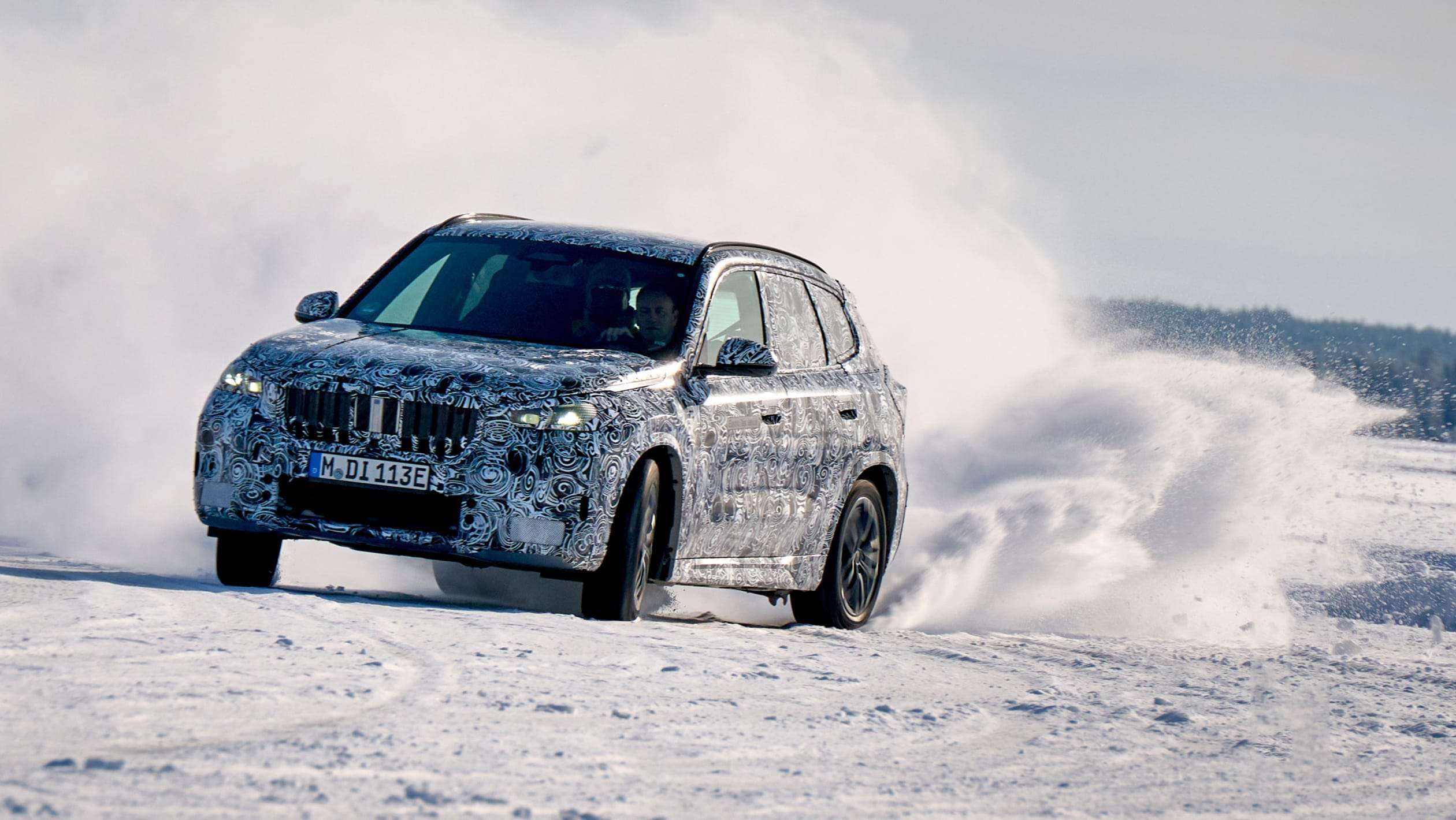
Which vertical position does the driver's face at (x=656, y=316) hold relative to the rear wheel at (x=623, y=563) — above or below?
above

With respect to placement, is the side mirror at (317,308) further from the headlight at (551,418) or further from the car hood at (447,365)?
the headlight at (551,418)

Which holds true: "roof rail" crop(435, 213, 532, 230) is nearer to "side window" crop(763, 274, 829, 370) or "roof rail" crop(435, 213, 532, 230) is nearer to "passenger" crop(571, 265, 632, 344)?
"passenger" crop(571, 265, 632, 344)

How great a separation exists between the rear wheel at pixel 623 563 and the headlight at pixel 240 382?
1348mm

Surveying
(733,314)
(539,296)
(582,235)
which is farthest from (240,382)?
(733,314)

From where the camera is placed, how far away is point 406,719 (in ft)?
15.6

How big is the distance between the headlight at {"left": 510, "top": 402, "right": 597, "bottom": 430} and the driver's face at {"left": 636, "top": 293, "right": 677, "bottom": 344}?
0.95 metres

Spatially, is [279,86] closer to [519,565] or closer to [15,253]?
[15,253]

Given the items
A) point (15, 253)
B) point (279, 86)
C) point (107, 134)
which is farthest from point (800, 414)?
point (279, 86)

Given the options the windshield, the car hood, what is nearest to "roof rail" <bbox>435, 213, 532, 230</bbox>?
the windshield

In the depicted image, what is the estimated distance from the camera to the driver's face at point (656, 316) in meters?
7.85

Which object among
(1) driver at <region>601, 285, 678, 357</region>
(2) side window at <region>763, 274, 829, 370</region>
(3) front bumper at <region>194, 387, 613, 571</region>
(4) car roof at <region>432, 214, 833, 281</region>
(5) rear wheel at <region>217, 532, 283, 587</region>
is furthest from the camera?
(2) side window at <region>763, 274, 829, 370</region>

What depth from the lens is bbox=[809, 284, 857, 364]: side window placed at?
9203 millimetres

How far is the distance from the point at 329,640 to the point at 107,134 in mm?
17512

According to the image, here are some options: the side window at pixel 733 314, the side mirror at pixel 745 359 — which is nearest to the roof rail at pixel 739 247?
the side window at pixel 733 314
